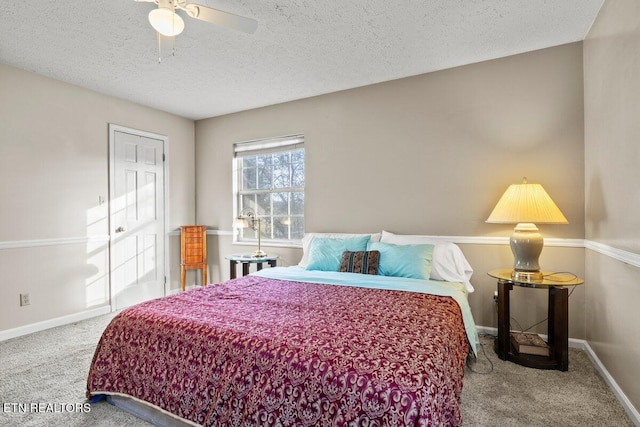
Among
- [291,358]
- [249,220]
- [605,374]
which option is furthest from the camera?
[249,220]

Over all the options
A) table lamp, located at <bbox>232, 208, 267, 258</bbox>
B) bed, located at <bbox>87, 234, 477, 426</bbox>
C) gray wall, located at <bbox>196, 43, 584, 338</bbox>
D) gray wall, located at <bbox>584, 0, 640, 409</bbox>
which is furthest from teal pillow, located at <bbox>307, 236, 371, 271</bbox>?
gray wall, located at <bbox>584, 0, 640, 409</bbox>

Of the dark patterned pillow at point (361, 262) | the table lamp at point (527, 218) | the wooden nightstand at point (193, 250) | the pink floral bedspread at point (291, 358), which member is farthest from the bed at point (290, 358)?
the wooden nightstand at point (193, 250)

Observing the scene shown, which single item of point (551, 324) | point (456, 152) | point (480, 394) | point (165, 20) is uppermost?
point (165, 20)

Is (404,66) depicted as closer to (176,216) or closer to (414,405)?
(414,405)

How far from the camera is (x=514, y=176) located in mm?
2939

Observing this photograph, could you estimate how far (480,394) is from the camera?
6.71 ft

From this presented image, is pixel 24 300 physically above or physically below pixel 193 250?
below

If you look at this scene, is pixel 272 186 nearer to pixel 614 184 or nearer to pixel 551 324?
pixel 551 324

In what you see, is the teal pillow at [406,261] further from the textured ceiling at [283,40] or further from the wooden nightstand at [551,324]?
the textured ceiling at [283,40]

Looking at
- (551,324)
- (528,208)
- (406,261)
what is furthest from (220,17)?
(551,324)

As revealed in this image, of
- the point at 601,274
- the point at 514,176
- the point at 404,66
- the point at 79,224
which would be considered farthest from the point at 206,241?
the point at 601,274

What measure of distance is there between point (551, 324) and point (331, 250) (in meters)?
1.82

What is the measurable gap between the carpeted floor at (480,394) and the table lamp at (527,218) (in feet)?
2.26

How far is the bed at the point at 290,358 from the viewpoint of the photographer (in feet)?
4.00
